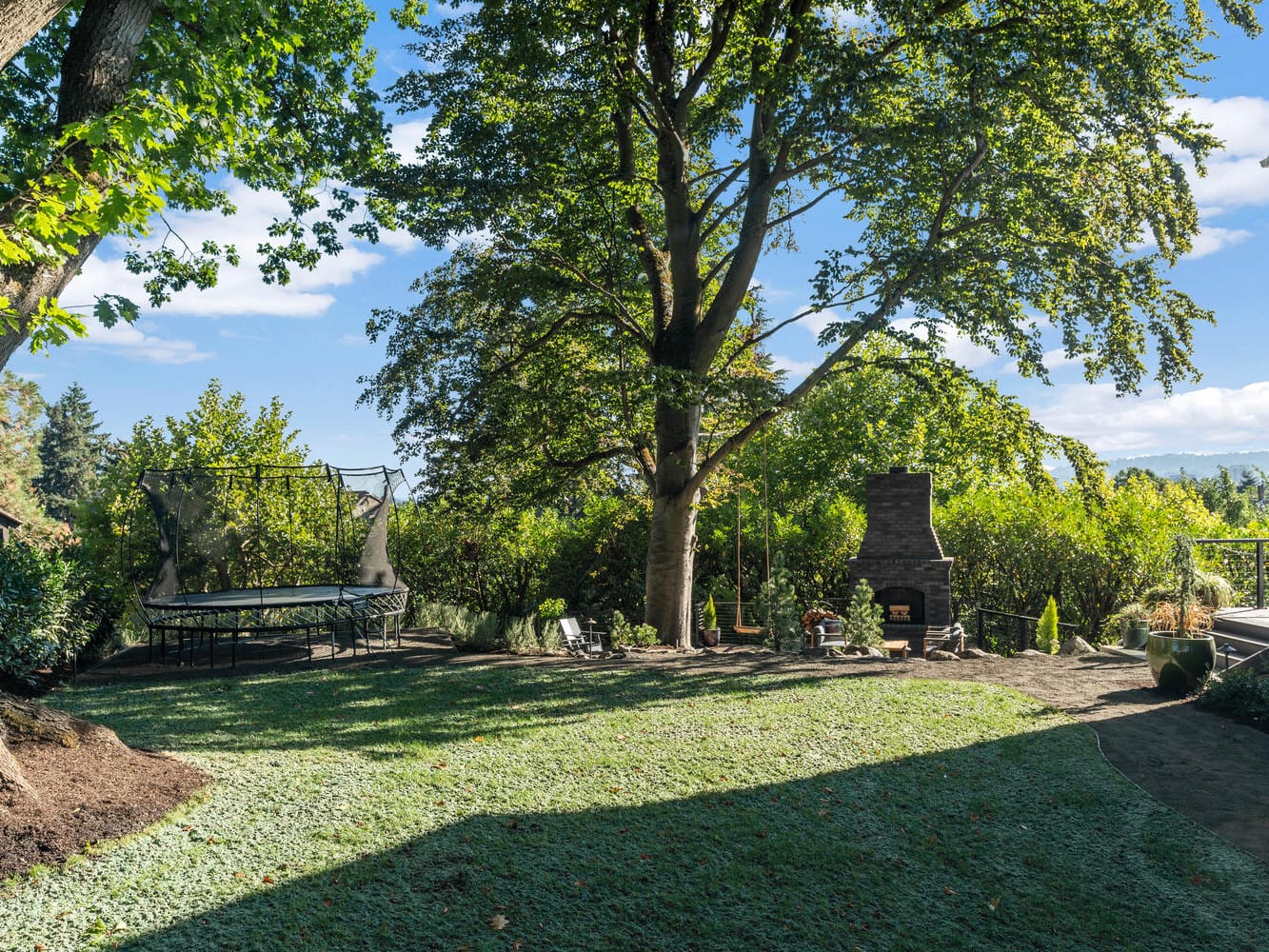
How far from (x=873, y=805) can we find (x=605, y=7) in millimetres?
9940

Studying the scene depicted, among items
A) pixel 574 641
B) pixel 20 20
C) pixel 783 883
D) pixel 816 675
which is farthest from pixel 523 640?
pixel 20 20

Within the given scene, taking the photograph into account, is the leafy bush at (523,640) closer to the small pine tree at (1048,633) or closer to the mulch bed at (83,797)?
the mulch bed at (83,797)

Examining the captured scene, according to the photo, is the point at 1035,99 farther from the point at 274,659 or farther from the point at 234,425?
the point at 234,425

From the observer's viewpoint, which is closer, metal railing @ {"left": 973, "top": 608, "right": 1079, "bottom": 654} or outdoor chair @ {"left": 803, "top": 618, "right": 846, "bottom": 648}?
outdoor chair @ {"left": 803, "top": 618, "right": 846, "bottom": 648}

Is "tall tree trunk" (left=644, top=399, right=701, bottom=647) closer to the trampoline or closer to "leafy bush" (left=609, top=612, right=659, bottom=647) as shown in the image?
"leafy bush" (left=609, top=612, right=659, bottom=647)

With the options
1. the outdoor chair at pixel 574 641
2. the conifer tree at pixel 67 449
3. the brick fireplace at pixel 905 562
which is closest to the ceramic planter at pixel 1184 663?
the brick fireplace at pixel 905 562

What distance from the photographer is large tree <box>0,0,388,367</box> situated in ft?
15.3

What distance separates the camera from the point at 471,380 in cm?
1288

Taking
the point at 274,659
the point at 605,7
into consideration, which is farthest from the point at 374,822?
the point at 605,7

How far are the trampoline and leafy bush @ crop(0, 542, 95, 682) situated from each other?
3.06ft

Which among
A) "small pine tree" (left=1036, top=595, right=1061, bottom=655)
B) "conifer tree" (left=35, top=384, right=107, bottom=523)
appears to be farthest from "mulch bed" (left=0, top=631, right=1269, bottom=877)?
"conifer tree" (left=35, top=384, right=107, bottom=523)

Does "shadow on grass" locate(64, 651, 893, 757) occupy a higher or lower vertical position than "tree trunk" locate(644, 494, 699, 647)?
lower

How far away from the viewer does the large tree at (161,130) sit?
4672 mm

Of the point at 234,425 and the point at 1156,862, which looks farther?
the point at 234,425
